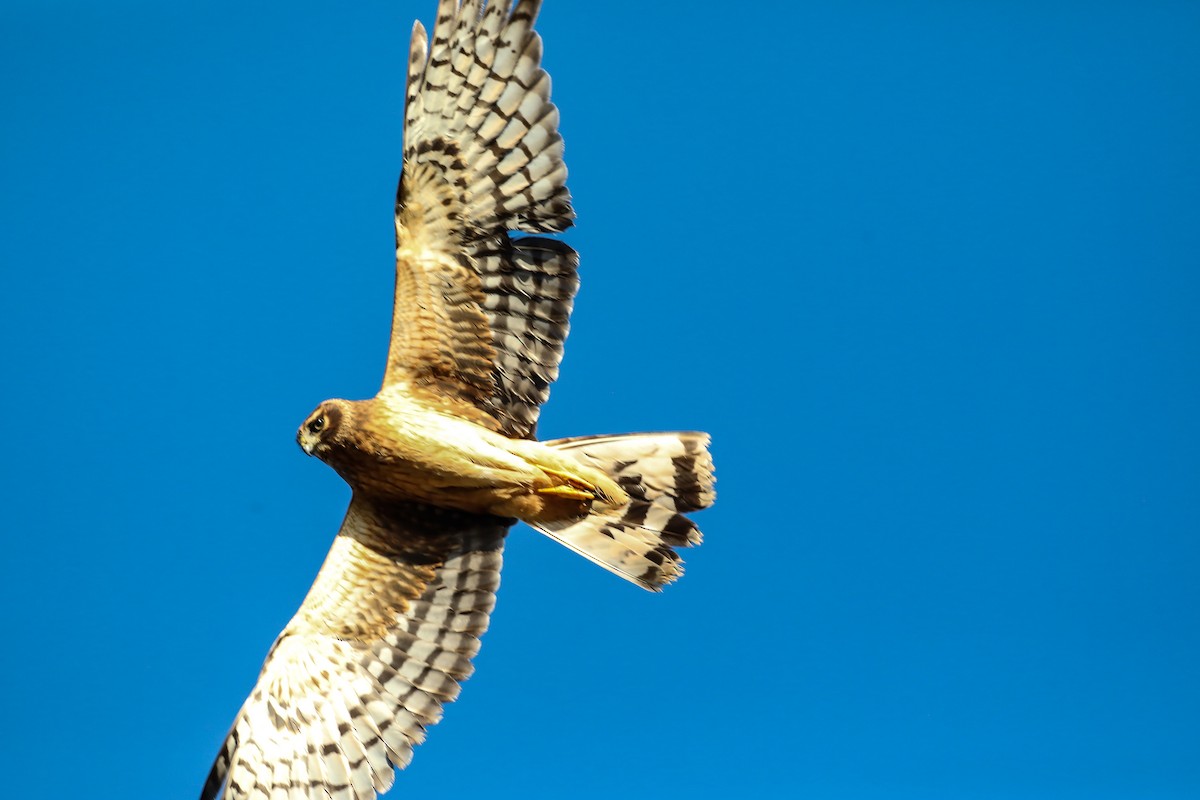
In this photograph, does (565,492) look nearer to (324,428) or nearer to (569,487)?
(569,487)

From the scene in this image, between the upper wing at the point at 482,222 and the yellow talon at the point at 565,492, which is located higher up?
the upper wing at the point at 482,222

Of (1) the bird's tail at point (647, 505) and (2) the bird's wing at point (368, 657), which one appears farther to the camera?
(1) the bird's tail at point (647, 505)

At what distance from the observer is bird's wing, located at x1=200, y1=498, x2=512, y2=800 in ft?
15.0

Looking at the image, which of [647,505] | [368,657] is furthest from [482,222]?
[368,657]

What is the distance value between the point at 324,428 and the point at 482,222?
0.85 metres

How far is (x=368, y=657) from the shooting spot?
477 centimetres

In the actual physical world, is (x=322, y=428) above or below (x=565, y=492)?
below

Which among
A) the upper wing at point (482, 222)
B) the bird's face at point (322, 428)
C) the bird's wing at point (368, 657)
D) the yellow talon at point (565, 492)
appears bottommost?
the bird's wing at point (368, 657)

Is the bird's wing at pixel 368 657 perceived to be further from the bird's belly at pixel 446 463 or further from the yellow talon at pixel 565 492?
the yellow talon at pixel 565 492

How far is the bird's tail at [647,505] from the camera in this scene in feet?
15.4

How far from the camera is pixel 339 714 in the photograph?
184 inches

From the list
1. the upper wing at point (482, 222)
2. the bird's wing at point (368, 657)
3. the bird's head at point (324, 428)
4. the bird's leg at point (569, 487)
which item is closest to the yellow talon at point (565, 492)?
the bird's leg at point (569, 487)

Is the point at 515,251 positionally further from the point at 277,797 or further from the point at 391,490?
the point at 277,797

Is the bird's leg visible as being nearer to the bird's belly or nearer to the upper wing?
the bird's belly
